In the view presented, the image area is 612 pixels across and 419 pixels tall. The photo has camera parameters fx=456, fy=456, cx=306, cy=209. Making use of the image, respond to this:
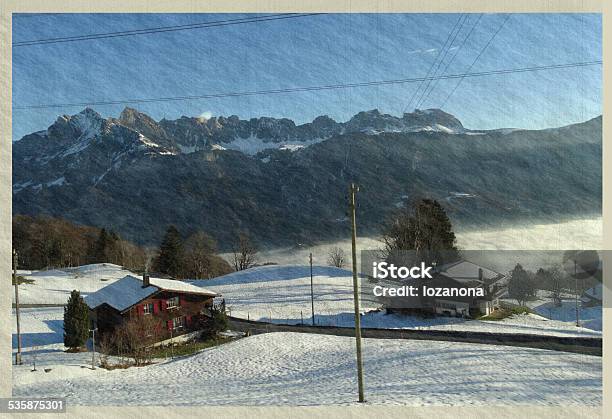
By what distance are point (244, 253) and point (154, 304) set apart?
8.25 ft

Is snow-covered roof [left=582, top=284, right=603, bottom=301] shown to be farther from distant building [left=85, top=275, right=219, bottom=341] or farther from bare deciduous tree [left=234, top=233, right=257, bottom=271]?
distant building [left=85, top=275, right=219, bottom=341]

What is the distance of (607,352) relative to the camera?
7.57 metres

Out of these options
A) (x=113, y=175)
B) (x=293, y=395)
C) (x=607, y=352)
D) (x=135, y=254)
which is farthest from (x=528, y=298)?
(x=113, y=175)

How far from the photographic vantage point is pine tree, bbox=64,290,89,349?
968 centimetres

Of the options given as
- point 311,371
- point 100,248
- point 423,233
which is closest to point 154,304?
point 100,248

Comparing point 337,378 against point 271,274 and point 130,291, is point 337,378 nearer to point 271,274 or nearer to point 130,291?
point 130,291

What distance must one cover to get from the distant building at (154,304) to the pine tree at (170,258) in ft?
0.89

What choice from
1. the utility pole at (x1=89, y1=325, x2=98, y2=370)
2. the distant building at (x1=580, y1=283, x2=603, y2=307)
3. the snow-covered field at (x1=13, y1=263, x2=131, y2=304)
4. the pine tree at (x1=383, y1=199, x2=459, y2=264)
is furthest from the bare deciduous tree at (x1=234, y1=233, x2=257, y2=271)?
the distant building at (x1=580, y1=283, x2=603, y2=307)

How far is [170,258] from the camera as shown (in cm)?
1168

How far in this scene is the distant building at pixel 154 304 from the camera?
10250 mm

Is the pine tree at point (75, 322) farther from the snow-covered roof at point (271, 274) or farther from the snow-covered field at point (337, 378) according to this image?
the snow-covered roof at point (271, 274)
